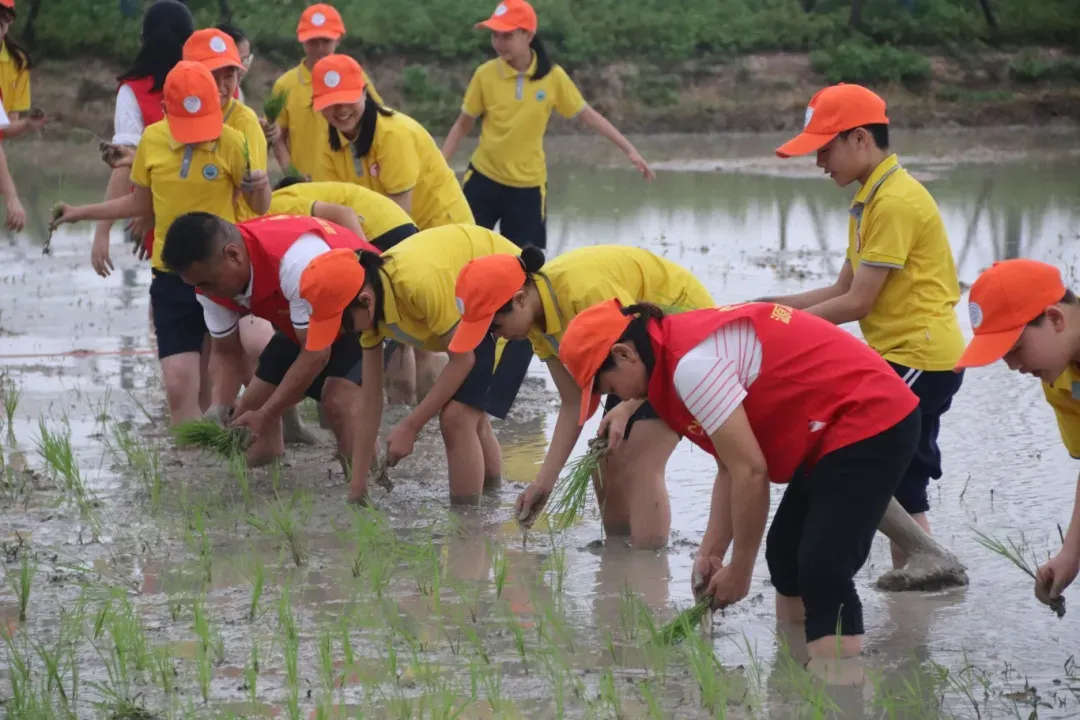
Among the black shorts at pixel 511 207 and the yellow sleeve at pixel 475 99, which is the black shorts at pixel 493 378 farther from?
the yellow sleeve at pixel 475 99

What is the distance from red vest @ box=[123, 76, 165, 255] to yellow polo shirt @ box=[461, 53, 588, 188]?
2.00 metres

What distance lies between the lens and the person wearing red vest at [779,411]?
3514mm

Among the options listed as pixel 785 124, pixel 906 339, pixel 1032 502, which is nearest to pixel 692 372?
pixel 906 339

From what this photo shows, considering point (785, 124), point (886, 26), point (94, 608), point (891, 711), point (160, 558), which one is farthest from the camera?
point (886, 26)

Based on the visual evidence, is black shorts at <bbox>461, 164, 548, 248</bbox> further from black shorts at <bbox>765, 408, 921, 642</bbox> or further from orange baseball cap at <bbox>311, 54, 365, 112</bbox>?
black shorts at <bbox>765, 408, 921, 642</bbox>

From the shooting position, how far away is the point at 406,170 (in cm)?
668

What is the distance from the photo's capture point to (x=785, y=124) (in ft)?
63.4

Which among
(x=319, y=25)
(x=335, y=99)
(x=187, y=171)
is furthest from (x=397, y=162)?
(x=319, y=25)

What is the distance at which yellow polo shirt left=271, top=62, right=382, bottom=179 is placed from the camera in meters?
7.50

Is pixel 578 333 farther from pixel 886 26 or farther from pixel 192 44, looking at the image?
pixel 886 26

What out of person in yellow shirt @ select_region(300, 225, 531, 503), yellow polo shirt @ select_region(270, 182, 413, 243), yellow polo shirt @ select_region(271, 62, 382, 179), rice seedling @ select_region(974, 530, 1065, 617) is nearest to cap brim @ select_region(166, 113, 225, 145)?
yellow polo shirt @ select_region(270, 182, 413, 243)

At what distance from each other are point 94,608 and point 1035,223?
874cm

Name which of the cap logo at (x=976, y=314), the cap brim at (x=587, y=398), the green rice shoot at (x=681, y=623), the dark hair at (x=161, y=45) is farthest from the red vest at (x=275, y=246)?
the cap logo at (x=976, y=314)

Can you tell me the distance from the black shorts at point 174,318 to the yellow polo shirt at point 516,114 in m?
2.46
